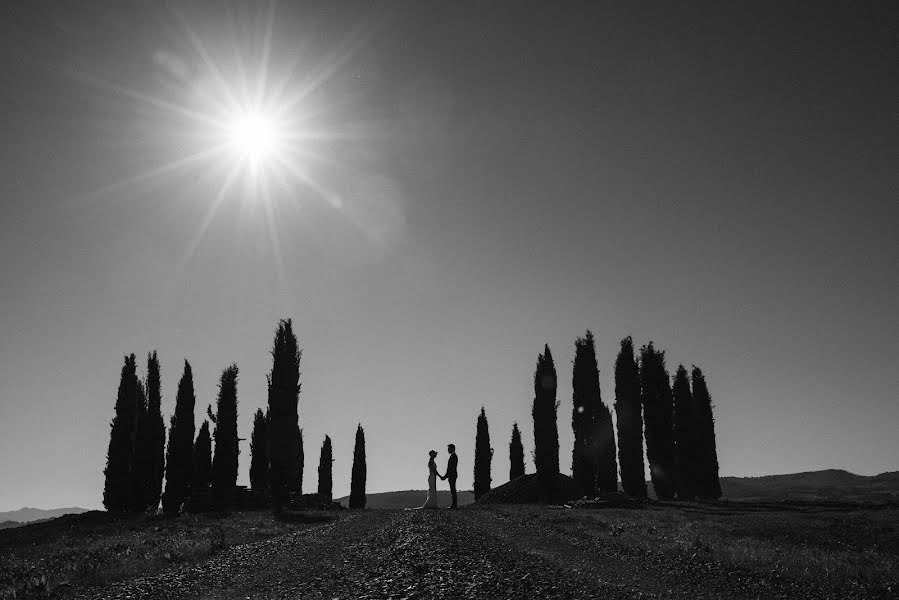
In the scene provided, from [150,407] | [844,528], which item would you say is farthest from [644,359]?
[150,407]

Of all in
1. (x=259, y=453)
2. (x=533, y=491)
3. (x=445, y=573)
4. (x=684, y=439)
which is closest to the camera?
(x=445, y=573)

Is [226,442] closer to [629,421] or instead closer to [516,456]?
[516,456]

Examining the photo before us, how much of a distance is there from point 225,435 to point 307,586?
45.8 meters

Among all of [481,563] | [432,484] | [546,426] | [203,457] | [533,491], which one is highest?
[546,426]

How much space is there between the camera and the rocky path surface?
10.3m

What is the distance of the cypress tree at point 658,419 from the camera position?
47.9 meters

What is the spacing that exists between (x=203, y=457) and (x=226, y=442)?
15.3 feet

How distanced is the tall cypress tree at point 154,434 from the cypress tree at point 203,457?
453 centimetres

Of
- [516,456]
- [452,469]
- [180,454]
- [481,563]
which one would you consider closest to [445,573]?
[481,563]

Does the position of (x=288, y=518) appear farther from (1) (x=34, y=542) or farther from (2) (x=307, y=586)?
(2) (x=307, y=586)

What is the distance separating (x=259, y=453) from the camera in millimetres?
57688

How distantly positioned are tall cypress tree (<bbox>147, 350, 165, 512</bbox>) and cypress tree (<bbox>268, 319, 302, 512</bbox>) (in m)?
11.9

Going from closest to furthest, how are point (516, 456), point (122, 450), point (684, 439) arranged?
1. point (122, 450)
2. point (684, 439)
3. point (516, 456)

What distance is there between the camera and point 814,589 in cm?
1270
